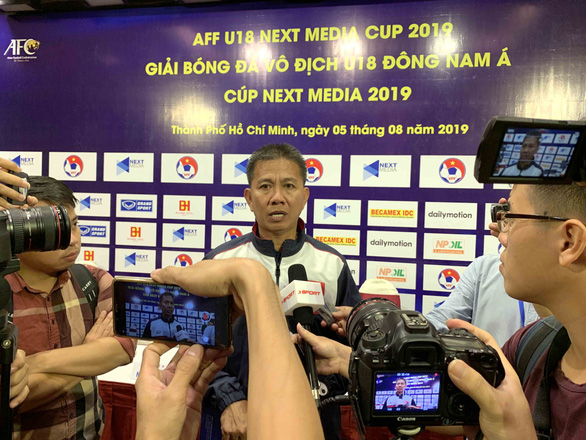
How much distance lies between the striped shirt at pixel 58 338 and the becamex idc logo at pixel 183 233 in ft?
4.59

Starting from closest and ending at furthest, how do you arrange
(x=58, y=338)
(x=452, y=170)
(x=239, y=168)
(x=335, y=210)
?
(x=58, y=338) → (x=452, y=170) → (x=335, y=210) → (x=239, y=168)

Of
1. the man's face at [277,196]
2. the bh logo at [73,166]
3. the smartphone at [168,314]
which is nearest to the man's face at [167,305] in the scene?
the smartphone at [168,314]

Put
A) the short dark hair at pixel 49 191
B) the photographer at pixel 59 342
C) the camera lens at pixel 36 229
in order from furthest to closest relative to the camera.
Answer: the short dark hair at pixel 49 191, the photographer at pixel 59 342, the camera lens at pixel 36 229

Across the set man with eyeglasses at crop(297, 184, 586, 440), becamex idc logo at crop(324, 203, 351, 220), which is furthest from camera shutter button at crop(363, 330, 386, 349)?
becamex idc logo at crop(324, 203, 351, 220)

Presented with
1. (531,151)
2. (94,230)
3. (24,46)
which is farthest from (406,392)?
(24,46)

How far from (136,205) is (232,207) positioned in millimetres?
681

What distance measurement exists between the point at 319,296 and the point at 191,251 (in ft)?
6.42

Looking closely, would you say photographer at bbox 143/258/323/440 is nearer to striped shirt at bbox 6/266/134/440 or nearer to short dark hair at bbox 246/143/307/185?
striped shirt at bbox 6/266/134/440

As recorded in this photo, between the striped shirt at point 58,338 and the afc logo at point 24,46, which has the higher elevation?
the afc logo at point 24,46

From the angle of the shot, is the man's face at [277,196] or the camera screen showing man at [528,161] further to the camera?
the man's face at [277,196]

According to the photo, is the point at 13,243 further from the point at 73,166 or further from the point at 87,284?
the point at 73,166

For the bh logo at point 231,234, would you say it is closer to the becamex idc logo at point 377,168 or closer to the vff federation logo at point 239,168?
the vff federation logo at point 239,168

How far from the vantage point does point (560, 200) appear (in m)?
0.80

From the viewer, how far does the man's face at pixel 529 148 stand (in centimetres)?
61
